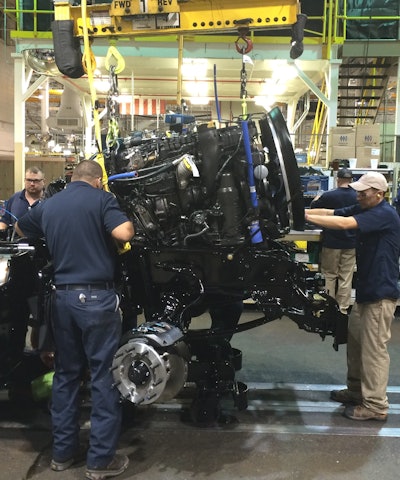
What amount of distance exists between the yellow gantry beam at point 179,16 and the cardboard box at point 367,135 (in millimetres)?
4397

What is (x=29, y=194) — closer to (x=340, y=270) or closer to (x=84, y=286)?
(x=84, y=286)

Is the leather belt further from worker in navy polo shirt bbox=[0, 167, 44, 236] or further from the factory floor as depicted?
worker in navy polo shirt bbox=[0, 167, 44, 236]

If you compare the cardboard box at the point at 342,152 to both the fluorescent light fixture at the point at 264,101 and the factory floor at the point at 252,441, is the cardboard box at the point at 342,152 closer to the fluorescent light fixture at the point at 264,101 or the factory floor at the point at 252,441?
the fluorescent light fixture at the point at 264,101

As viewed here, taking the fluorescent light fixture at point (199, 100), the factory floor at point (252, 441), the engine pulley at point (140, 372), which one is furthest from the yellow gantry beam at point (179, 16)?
the fluorescent light fixture at point (199, 100)

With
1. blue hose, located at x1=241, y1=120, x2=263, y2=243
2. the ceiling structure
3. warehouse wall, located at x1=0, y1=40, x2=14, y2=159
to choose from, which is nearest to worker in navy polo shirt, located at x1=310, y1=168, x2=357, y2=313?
the ceiling structure

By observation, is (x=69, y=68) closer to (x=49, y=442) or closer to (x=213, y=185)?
(x=213, y=185)

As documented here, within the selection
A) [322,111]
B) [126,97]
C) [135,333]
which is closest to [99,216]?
[135,333]

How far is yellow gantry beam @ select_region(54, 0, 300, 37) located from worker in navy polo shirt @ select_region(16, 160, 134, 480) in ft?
3.17

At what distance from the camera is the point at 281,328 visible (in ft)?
19.2

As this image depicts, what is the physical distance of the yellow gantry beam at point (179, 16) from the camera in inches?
118

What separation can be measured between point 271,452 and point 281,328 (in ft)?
9.31

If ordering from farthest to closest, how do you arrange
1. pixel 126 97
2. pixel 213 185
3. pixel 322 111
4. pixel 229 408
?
pixel 126 97
pixel 322 111
pixel 229 408
pixel 213 185

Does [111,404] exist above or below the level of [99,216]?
below

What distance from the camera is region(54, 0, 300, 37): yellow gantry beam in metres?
3.01
